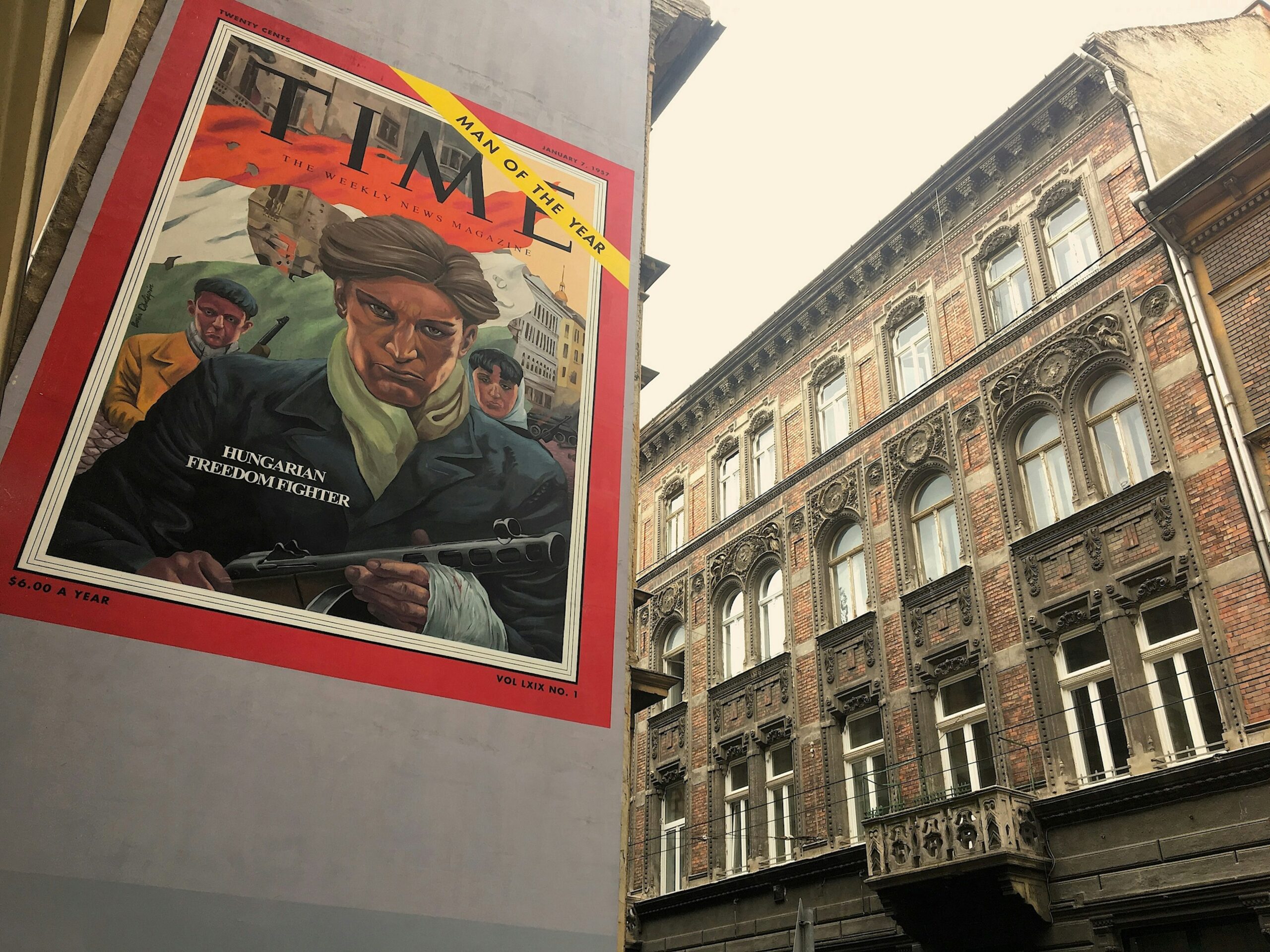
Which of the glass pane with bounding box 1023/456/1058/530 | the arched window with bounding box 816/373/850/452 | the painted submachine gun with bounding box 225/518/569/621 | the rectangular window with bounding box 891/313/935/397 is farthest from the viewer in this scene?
the arched window with bounding box 816/373/850/452

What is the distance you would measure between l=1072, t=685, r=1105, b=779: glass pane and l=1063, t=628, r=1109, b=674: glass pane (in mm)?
368

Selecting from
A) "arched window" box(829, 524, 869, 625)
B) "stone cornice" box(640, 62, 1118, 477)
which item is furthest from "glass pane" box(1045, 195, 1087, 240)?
"arched window" box(829, 524, 869, 625)

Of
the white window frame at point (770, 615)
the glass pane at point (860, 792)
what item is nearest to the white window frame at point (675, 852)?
the white window frame at point (770, 615)

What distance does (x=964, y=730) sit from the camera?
1717 centimetres

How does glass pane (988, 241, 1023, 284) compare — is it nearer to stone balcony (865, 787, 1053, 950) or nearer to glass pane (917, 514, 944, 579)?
glass pane (917, 514, 944, 579)

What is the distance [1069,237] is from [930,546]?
6.15 m

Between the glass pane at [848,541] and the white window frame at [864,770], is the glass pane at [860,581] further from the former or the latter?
the white window frame at [864,770]

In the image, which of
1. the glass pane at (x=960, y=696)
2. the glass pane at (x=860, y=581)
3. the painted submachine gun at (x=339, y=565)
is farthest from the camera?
the glass pane at (x=860, y=581)

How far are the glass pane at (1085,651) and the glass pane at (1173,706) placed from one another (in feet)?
3.12

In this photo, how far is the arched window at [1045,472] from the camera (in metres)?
16.7

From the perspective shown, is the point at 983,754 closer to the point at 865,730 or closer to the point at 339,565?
the point at 865,730

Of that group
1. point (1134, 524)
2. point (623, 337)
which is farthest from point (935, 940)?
point (623, 337)

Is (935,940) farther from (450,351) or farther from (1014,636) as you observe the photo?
(450,351)

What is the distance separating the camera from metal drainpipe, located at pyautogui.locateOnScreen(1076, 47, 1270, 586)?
1340 cm
